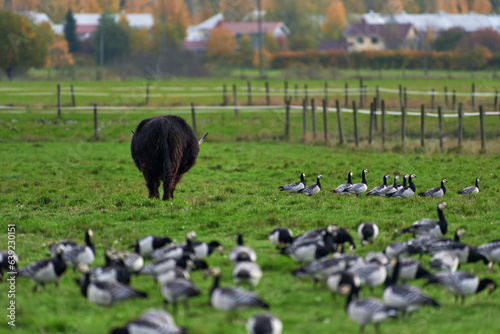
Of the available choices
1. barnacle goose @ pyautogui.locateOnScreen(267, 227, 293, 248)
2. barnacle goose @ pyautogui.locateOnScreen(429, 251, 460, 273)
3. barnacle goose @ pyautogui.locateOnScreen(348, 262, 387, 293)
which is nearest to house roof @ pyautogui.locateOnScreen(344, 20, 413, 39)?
barnacle goose @ pyautogui.locateOnScreen(267, 227, 293, 248)

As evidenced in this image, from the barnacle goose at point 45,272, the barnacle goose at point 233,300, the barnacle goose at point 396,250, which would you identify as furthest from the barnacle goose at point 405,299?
the barnacle goose at point 45,272

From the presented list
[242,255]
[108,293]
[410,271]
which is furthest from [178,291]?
[410,271]

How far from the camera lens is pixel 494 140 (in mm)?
31453

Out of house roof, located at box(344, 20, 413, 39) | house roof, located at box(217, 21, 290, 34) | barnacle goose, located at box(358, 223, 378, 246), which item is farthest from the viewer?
house roof, located at box(217, 21, 290, 34)

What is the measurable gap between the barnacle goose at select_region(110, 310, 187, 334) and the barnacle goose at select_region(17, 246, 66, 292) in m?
2.58

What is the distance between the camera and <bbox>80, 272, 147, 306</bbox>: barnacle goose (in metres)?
8.71

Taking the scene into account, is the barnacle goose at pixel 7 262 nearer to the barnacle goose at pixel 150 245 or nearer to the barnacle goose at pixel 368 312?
the barnacle goose at pixel 150 245

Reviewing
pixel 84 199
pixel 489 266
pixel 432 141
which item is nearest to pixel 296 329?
pixel 489 266

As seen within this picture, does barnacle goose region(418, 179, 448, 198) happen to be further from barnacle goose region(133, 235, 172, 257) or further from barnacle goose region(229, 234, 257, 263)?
barnacle goose region(133, 235, 172, 257)

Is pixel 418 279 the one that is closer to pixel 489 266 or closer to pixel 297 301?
pixel 489 266

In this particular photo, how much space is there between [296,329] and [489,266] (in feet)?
14.2

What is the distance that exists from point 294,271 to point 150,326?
3.44 metres

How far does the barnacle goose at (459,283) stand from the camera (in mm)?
9094

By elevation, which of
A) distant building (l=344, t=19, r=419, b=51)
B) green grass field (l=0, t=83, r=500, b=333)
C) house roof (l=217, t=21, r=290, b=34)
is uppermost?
house roof (l=217, t=21, r=290, b=34)
